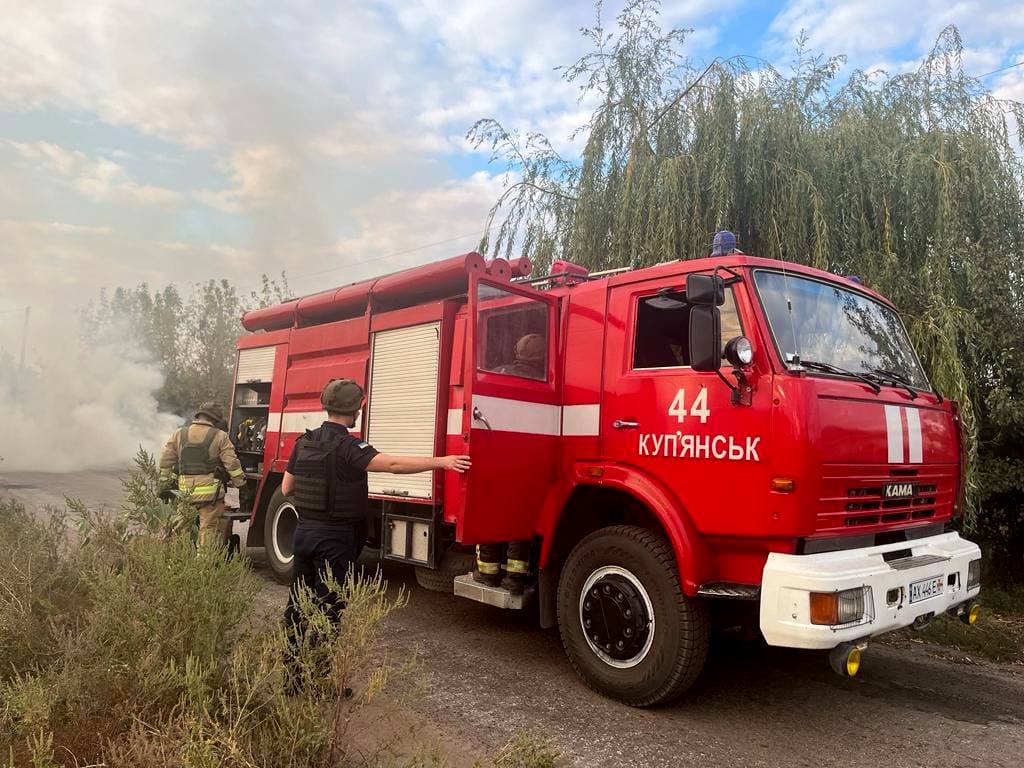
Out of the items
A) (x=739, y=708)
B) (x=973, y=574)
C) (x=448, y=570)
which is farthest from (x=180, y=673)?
(x=973, y=574)

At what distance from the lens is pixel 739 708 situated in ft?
13.1

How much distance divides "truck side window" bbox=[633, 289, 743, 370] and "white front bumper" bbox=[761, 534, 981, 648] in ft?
4.05

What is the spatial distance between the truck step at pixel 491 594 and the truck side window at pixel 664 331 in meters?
1.66

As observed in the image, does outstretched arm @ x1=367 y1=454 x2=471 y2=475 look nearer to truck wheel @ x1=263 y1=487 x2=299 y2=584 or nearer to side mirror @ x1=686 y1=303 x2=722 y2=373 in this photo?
side mirror @ x1=686 y1=303 x2=722 y2=373

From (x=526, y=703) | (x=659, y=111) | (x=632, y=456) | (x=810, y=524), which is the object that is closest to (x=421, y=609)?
(x=526, y=703)

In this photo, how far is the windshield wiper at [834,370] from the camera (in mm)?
3691

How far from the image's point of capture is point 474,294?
4.25 m

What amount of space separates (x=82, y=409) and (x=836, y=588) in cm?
3013

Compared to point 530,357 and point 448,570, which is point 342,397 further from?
point 448,570

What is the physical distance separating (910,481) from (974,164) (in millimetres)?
5022

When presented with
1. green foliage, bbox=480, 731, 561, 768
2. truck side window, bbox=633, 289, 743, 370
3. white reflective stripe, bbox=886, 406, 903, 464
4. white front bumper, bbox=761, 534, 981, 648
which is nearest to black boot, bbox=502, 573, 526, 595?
truck side window, bbox=633, 289, 743, 370

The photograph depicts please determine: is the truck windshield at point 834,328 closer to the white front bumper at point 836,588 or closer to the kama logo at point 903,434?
the kama logo at point 903,434

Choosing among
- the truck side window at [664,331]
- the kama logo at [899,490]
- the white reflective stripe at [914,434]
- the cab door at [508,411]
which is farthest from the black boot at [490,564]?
the white reflective stripe at [914,434]

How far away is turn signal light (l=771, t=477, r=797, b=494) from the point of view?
341 cm
